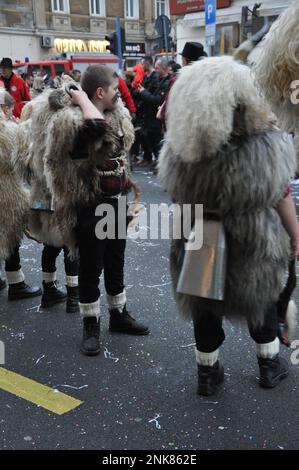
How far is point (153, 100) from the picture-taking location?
373 inches

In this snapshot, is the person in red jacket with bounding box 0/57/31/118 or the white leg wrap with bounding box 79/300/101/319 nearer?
the white leg wrap with bounding box 79/300/101/319

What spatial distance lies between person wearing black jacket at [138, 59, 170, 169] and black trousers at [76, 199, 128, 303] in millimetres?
6201

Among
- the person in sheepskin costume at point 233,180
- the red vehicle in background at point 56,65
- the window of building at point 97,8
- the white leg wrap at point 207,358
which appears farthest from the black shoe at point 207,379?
the window of building at point 97,8

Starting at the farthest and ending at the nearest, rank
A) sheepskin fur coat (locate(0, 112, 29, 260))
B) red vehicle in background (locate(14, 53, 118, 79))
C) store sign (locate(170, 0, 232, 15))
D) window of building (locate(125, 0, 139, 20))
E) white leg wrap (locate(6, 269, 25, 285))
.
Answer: window of building (locate(125, 0, 139, 20)) < red vehicle in background (locate(14, 53, 118, 79)) < store sign (locate(170, 0, 232, 15)) < white leg wrap (locate(6, 269, 25, 285)) < sheepskin fur coat (locate(0, 112, 29, 260))

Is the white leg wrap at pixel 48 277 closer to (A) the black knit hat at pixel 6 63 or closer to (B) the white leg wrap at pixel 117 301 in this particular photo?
(B) the white leg wrap at pixel 117 301

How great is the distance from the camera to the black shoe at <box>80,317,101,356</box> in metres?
3.35

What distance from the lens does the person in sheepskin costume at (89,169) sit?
2.94m

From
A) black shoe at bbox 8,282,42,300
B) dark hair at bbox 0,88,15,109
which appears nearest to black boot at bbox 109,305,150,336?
black shoe at bbox 8,282,42,300

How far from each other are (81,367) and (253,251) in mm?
1451

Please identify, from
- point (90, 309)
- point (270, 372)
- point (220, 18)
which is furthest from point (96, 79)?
point (220, 18)

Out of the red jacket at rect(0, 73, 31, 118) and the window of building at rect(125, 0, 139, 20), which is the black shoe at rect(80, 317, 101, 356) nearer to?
the red jacket at rect(0, 73, 31, 118)

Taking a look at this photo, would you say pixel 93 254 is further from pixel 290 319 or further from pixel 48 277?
pixel 290 319

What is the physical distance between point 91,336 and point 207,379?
943mm

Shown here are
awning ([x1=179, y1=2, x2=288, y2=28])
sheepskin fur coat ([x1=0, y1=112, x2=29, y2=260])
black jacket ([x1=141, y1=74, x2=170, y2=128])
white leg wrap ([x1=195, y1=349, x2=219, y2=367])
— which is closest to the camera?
white leg wrap ([x1=195, y1=349, x2=219, y2=367])
